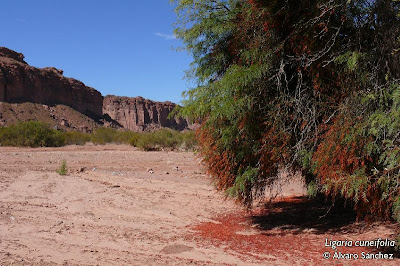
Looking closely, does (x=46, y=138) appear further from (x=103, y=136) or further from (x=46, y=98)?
(x=46, y=98)

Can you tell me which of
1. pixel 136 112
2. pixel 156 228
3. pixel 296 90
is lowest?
pixel 156 228

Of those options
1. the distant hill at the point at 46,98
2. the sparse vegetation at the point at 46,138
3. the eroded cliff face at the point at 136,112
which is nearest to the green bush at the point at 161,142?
the sparse vegetation at the point at 46,138

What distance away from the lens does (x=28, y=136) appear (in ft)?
142

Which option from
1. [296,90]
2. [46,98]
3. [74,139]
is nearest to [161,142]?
[74,139]

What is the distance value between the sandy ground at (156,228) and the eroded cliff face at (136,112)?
124818mm

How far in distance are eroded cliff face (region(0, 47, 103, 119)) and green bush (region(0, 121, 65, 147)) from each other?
49171 mm

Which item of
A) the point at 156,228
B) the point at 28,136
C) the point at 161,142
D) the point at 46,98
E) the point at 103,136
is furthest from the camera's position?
the point at 46,98

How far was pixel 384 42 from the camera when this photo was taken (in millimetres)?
6461

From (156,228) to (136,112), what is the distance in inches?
5473

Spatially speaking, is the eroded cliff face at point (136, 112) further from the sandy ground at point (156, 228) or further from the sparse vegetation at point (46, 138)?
the sandy ground at point (156, 228)

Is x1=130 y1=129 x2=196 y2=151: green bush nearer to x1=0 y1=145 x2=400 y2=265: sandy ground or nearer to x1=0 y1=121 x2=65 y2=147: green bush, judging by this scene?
x1=0 y1=121 x2=65 y2=147: green bush

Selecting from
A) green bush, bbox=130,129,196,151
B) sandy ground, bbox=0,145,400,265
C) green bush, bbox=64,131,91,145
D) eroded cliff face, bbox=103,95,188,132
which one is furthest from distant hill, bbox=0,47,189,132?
sandy ground, bbox=0,145,400,265

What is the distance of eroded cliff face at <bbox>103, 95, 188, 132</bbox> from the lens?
141 m

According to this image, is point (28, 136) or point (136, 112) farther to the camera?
point (136, 112)
